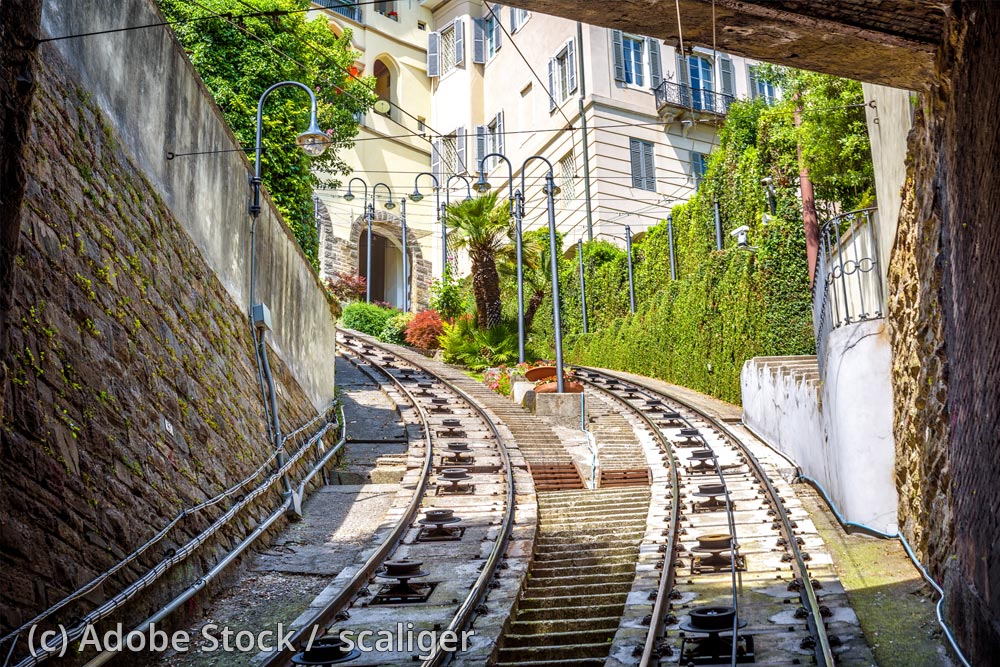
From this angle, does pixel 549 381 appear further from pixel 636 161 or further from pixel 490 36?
pixel 490 36

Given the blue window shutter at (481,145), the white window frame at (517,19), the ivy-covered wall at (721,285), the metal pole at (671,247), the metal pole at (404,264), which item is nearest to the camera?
the ivy-covered wall at (721,285)

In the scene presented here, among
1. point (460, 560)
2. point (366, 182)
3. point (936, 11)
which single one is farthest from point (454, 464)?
point (366, 182)

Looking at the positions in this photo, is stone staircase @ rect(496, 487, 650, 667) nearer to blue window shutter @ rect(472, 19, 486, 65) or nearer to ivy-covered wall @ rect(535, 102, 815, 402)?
ivy-covered wall @ rect(535, 102, 815, 402)

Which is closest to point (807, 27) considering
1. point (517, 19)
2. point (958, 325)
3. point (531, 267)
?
point (958, 325)

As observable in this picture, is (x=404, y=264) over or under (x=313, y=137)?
over

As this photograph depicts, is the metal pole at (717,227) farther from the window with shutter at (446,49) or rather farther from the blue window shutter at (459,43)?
the window with shutter at (446,49)

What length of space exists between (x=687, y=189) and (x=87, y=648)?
1340 inches

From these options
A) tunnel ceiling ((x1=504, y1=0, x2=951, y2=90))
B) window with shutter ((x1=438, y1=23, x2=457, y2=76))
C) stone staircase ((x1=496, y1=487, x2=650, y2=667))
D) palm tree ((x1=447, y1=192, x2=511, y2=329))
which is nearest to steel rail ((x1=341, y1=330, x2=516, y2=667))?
stone staircase ((x1=496, y1=487, x2=650, y2=667))

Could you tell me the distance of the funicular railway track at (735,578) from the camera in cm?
684

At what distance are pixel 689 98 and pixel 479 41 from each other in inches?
492

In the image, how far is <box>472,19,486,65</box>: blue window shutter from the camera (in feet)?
149

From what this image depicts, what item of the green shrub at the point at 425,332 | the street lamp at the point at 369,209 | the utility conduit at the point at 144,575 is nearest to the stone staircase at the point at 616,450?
the utility conduit at the point at 144,575

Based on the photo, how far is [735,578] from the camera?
8.49 metres

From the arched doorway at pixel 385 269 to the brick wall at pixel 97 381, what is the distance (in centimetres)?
3813
